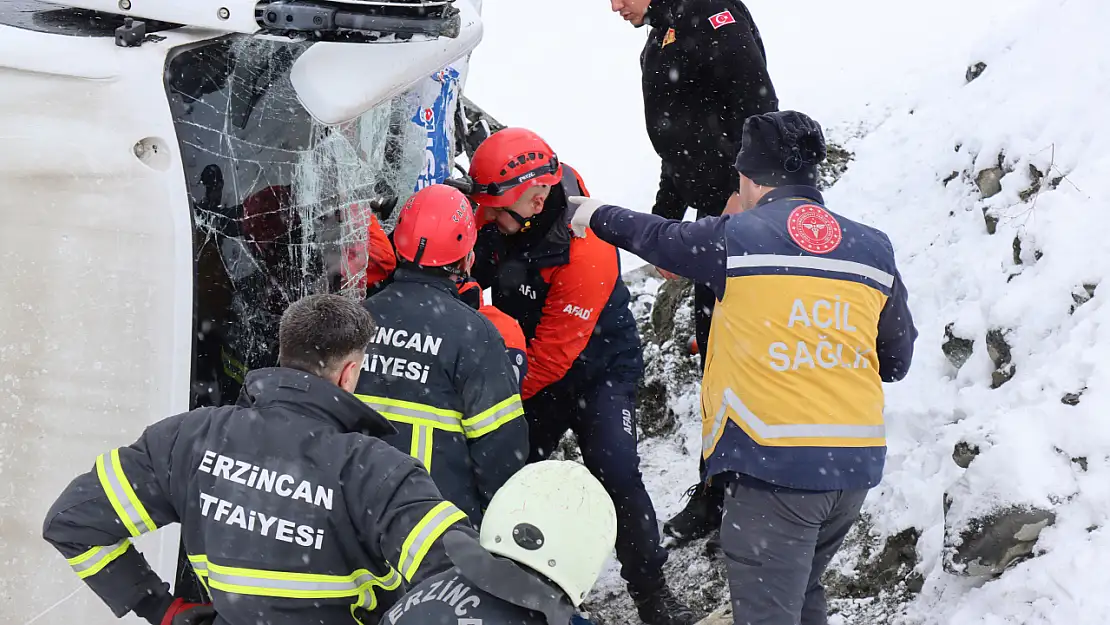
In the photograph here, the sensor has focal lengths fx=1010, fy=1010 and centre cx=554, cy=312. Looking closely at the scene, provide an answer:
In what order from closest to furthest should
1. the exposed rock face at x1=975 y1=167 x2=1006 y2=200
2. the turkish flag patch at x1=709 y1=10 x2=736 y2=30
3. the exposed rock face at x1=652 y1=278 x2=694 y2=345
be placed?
the turkish flag patch at x1=709 y1=10 x2=736 y2=30
the exposed rock face at x1=975 y1=167 x2=1006 y2=200
the exposed rock face at x1=652 y1=278 x2=694 y2=345

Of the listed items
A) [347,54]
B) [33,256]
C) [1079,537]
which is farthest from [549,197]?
[1079,537]

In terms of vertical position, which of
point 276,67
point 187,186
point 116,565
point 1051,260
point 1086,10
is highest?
point 1086,10

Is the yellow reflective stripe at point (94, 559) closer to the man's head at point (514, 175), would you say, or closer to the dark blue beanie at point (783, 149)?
the man's head at point (514, 175)

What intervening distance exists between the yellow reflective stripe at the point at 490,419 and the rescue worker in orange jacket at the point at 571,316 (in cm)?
80

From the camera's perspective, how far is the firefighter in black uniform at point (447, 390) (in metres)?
3.08

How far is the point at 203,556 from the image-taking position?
230 cm

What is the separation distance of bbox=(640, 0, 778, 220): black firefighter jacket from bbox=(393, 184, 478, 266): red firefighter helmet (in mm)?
1424

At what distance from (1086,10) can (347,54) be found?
4.58 meters

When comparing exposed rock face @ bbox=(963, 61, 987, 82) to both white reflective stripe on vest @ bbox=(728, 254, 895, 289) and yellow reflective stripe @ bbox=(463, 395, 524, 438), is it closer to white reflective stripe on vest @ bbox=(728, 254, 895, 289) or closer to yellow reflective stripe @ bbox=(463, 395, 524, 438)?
white reflective stripe on vest @ bbox=(728, 254, 895, 289)

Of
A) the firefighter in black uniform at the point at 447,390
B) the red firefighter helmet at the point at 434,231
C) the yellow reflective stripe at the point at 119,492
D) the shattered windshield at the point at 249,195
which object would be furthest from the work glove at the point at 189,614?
the red firefighter helmet at the point at 434,231

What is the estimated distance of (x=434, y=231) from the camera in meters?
3.24

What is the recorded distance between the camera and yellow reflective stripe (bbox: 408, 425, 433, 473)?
309 centimetres

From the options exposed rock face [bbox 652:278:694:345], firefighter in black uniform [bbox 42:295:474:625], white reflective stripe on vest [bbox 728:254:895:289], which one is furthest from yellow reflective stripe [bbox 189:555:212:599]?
exposed rock face [bbox 652:278:694:345]

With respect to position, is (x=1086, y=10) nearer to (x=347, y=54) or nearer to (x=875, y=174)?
(x=875, y=174)
